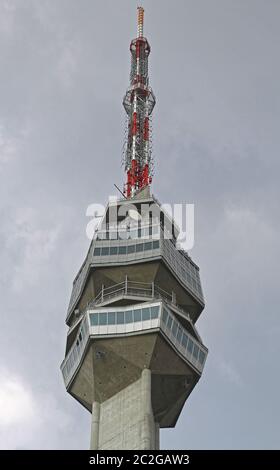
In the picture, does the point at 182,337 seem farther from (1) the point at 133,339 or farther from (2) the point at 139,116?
(2) the point at 139,116

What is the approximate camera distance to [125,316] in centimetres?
8419

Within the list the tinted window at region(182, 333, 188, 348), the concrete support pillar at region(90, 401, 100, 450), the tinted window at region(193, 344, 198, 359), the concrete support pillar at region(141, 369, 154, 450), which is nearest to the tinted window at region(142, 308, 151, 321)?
the tinted window at region(182, 333, 188, 348)

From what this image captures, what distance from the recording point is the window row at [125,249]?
9169 centimetres

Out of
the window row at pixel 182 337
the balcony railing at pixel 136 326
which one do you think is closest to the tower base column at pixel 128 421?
the balcony railing at pixel 136 326

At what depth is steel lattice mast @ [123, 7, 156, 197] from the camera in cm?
10888

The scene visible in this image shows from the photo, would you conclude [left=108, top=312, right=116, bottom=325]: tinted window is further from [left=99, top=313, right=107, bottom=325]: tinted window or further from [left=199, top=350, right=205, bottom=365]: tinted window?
[left=199, top=350, right=205, bottom=365]: tinted window

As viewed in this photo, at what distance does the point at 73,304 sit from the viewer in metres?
94.5

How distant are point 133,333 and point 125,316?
2680 mm

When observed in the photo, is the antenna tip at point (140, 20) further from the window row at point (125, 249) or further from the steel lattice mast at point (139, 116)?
the window row at point (125, 249)

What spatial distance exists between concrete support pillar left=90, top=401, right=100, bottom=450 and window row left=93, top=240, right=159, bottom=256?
57.2ft

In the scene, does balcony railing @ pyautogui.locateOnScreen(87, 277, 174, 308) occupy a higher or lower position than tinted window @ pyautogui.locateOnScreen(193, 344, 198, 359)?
higher

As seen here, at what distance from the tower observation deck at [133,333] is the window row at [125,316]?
0.35 ft

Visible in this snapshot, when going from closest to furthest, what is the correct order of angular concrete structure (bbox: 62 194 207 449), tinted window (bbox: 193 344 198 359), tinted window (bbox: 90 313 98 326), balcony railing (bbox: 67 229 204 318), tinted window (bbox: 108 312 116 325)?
angular concrete structure (bbox: 62 194 207 449)
tinted window (bbox: 108 312 116 325)
tinted window (bbox: 90 313 98 326)
tinted window (bbox: 193 344 198 359)
balcony railing (bbox: 67 229 204 318)

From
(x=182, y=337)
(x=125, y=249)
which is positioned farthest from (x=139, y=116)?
(x=182, y=337)
